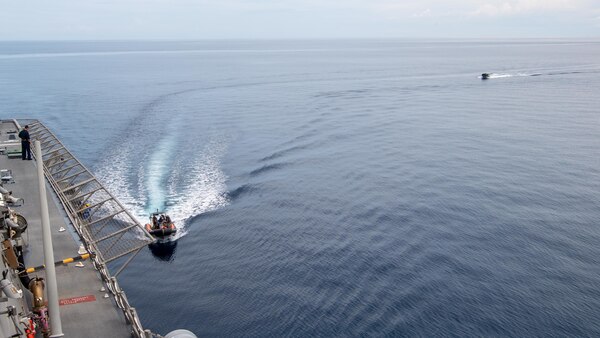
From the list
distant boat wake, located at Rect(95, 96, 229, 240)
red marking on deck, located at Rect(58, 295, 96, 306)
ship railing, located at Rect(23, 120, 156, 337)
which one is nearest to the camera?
red marking on deck, located at Rect(58, 295, 96, 306)

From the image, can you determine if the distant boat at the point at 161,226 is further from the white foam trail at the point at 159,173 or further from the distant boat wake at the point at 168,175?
the white foam trail at the point at 159,173

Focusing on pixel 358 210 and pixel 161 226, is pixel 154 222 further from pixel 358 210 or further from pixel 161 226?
pixel 358 210

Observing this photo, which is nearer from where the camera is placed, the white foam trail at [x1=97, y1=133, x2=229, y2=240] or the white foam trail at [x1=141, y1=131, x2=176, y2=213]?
the white foam trail at [x1=97, y1=133, x2=229, y2=240]

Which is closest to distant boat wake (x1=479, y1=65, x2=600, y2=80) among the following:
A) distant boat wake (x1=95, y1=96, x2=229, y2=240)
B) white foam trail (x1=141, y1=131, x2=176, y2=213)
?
distant boat wake (x1=95, y1=96, x2=229, y2=240)

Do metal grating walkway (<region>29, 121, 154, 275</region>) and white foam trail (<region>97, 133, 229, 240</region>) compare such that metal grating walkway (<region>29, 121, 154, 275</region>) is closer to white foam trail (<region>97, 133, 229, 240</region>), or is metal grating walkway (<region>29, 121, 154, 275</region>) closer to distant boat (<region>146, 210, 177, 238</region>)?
distant boat (<region>146, 210, 177, 238</region>)

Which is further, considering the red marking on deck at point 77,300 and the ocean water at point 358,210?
the ocean water at point 358,210

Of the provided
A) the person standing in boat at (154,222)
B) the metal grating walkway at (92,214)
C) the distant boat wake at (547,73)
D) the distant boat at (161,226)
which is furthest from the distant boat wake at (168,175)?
the distant boat wake at (547,73)

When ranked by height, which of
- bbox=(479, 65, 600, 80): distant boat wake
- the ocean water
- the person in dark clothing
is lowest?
the ocean water

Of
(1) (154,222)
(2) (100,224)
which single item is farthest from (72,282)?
(2) (100,224)
